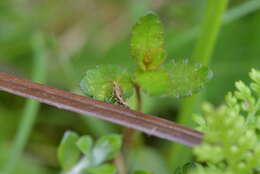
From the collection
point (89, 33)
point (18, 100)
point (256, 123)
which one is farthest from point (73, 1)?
point (256, 123)

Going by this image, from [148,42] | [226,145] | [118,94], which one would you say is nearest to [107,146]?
[118,94]

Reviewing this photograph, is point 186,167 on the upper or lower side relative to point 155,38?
lower

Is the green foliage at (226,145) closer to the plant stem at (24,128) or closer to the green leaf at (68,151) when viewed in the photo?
the green leaf at (68,151)

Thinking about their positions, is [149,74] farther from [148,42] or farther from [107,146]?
[107,146]

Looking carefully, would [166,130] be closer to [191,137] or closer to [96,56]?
[191,137]

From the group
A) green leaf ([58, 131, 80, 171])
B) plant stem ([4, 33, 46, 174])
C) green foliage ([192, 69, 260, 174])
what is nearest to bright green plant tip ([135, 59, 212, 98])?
green foliage ([192, 69, 260, 174])

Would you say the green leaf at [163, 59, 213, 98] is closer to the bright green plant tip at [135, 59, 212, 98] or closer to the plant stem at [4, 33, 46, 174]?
the bright green plant tip at [135, 59, 212, 98]

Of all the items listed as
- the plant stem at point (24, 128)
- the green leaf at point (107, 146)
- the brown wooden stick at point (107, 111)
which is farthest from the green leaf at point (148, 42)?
the plant stem at point (24, 128)
